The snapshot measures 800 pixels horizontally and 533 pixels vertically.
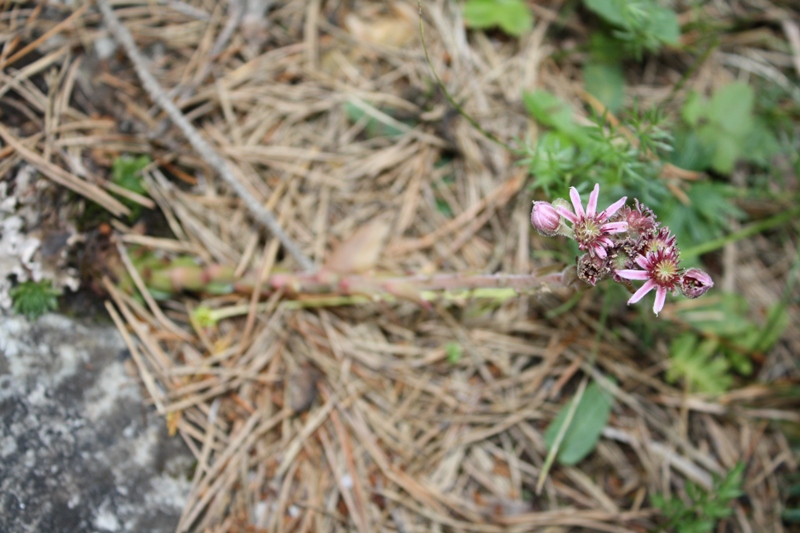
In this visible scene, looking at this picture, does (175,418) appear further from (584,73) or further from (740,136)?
(740,136)

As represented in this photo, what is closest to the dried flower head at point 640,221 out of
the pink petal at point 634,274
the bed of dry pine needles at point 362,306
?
the pink petal at point 634,274

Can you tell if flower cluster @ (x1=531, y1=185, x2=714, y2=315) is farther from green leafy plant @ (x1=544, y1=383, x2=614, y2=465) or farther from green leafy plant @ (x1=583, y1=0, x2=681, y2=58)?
green leafy plant @ (x1=583, y1=0, x2=681, y2=58)

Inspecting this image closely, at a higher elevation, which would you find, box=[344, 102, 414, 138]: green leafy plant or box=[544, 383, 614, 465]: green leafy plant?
box=[344, 102, 414, 138]: green leafy plant

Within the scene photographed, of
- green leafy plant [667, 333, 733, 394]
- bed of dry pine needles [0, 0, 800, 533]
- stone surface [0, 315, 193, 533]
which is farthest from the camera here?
green leafy plant [667, 333, 733, 394]

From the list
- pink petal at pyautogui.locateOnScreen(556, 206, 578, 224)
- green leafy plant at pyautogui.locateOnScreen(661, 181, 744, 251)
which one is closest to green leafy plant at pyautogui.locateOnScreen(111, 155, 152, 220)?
pink petal at pyautogui.locateOnScreen(556, 206, 578, 224)

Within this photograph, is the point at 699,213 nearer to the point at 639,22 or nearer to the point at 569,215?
the point at 639,22

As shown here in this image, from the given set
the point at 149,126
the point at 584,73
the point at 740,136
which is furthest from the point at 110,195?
the point at 740,136
